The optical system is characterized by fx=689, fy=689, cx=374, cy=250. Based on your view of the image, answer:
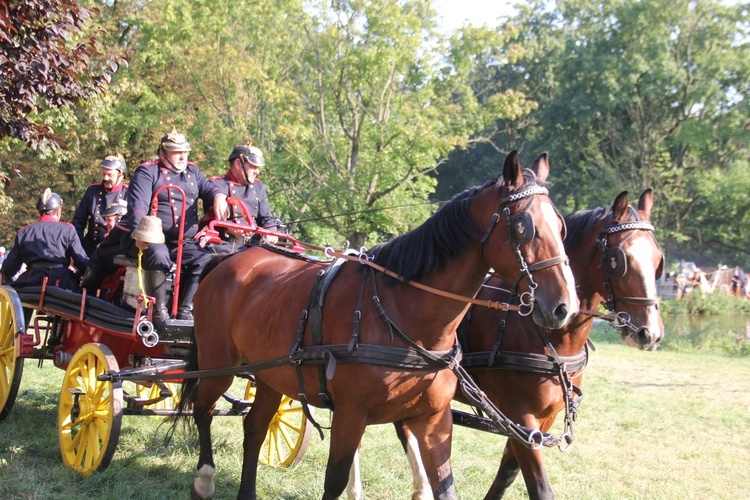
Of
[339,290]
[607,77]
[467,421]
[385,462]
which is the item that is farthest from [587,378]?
[607,77]

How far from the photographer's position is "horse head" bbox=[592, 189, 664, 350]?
3973mm

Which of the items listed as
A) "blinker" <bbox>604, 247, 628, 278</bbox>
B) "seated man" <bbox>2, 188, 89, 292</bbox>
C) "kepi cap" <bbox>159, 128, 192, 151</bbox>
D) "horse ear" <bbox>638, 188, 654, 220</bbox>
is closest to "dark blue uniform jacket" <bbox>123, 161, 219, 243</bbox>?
"kepi cap" <bbox>159, 128, 192, 151</bbox>

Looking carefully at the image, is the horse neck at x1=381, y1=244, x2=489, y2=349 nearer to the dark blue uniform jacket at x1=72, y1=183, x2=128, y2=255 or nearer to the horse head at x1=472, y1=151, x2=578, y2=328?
the horse head at x1=472, y1=151, x2=578, y2=328

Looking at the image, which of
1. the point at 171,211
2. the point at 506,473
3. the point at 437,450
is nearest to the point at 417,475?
the point at 506,473

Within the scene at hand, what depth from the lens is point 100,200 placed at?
7137 millimetres

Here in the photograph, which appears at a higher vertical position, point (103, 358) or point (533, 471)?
point (103, 358)

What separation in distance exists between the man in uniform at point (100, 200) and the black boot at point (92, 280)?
3.38 ft

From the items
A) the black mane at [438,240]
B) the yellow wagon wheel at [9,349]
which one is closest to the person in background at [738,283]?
the yellow wagon wheel at [9,349]

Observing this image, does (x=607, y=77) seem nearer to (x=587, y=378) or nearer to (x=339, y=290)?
(x=587, y=378)

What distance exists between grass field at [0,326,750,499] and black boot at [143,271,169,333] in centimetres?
109

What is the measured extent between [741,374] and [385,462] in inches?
355

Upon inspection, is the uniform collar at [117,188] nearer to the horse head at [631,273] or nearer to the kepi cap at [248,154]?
the kepi cap at [248,154]

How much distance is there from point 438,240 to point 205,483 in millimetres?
2488

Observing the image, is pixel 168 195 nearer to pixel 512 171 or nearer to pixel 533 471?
pixel 512 171
